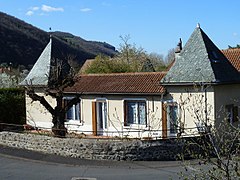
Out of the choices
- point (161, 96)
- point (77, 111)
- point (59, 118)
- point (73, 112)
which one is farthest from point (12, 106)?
point (161, 96)

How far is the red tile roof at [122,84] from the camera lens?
23172mm

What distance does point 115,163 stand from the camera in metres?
17.7

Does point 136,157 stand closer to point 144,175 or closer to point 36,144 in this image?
point 144,175

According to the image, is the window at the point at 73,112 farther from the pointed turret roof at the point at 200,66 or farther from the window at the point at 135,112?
the pointed turret roof at the point at 200,66

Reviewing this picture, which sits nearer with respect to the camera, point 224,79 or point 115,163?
point 115,163

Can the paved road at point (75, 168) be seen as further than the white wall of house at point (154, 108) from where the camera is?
No

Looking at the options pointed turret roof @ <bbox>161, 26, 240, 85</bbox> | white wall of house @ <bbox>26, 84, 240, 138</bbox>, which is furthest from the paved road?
pointed turret roof @ <bbox>161, 26, 240, 85</bbox>

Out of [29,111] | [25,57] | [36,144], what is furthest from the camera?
[25,57]

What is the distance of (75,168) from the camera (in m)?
16.8

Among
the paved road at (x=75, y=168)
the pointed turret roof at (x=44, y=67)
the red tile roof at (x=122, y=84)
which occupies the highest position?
the pointed turret roof at (x=44, y=67)

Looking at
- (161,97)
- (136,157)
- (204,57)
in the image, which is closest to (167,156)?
(136,157)

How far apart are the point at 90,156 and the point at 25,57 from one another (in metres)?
71.6

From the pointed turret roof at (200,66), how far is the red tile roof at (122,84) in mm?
1205

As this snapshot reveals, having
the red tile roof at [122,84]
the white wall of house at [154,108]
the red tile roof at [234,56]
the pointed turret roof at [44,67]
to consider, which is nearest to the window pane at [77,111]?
the white wall of house at [154,108]
